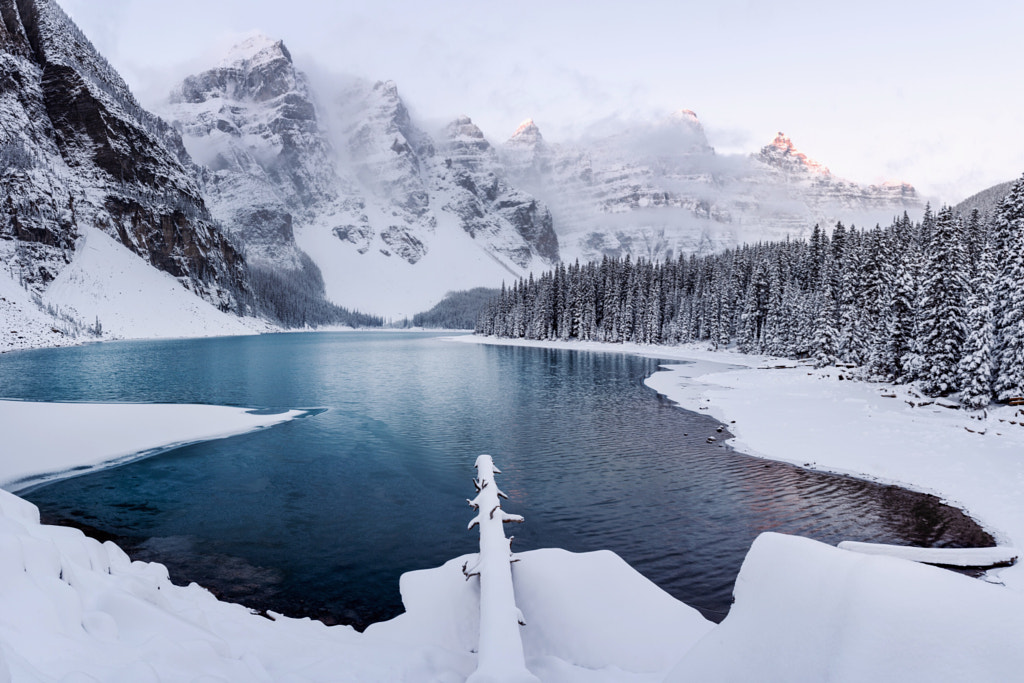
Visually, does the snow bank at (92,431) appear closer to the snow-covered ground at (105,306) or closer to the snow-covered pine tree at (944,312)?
Answer: the snow-covered pine tree at (944,312)

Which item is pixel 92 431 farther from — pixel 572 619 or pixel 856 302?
pixel 856 302

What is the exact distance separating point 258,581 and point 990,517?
20645 millimetres

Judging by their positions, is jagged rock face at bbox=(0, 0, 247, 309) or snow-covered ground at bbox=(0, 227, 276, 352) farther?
jagged rock face at bbox=(0, 0, 247, 309)

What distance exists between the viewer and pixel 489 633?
7.18 meters

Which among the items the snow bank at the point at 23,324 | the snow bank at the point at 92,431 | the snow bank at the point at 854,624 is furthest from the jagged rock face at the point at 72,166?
the snow bank at the point at 854,624

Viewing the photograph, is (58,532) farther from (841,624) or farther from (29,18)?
(29,18)

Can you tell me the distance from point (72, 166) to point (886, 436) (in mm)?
221020

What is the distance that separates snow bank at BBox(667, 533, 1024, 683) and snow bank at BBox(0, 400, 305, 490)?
2403 cm

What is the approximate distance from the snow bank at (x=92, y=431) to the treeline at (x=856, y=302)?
146 feet

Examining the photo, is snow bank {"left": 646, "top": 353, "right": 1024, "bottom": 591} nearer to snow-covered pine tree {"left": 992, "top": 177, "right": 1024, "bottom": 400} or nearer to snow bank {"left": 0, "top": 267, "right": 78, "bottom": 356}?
snow-covered pine tree {"left": 992, "top": 177, "right": 1024, "bottom": 400}

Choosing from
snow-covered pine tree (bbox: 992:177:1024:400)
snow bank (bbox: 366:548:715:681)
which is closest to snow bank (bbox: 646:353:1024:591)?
snow-covered pine tree (bbox: 992:177:1024:400)

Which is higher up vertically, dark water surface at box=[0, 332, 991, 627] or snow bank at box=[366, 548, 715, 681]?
snow bank at box=[366, 548, 715, 681]

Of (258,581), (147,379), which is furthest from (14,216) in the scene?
(258,581)

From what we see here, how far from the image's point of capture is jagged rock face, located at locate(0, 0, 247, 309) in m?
137
